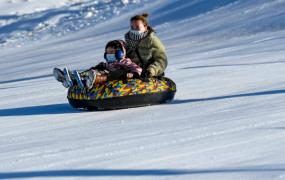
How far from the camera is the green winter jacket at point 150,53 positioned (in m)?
9.93

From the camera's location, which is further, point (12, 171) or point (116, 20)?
point (116, 20)

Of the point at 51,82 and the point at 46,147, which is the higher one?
the point at 51,82

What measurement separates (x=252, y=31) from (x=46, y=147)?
16.4m

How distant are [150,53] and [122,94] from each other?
772 millimetres

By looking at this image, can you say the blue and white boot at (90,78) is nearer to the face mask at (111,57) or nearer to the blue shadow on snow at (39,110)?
the face mask at (111,57)

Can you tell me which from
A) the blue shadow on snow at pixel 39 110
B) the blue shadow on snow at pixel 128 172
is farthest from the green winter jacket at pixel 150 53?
the blue shadow on snow at pixel 128 172

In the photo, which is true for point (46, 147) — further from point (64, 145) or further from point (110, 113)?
point (110, 113)

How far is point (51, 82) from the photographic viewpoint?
1572 cm

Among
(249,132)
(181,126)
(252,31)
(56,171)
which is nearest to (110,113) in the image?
(181,126)

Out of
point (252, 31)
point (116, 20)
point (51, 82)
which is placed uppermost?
point (116, 20)

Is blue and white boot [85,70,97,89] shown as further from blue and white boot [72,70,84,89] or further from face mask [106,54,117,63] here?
face mask [106,54,117,63]

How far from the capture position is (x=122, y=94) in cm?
957

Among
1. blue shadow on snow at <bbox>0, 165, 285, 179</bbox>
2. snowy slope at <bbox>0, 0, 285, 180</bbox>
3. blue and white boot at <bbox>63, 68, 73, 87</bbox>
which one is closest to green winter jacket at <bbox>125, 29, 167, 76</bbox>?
snowy slope at <bbox>0, 0, 285, 180</bbox>

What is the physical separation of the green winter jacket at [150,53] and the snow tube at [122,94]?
0.23 m
